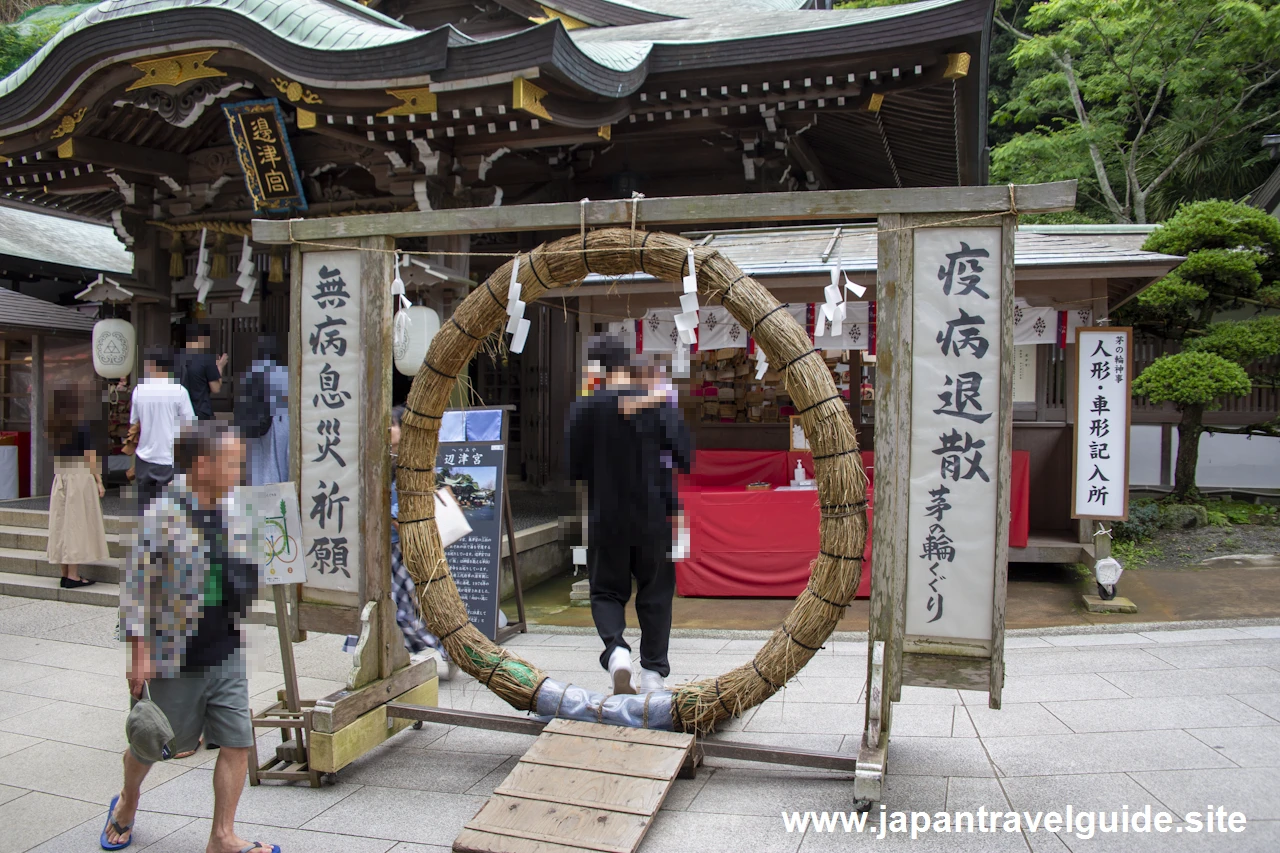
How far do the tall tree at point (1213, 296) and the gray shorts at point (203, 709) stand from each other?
9.32 meters

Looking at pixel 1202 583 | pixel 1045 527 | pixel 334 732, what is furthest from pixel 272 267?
pixel 1202 583

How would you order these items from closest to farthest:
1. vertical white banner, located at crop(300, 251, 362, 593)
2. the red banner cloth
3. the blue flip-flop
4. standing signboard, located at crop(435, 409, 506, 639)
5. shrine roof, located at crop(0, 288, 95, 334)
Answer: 1. the blue flip-flop
2. vertical white banner, located at crop(300, 251, 362, 593)
3. standing signboard, located at crop(435, 409, 506, 639)
4. the red banner cloth
5. shrine roof, located at crop(0, 288, 95, 334)

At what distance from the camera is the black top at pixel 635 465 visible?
4246 mm

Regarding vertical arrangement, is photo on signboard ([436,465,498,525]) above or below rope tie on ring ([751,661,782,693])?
above

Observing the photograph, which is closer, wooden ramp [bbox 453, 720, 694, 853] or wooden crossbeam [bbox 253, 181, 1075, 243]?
wooden ramp [bbox 453, 720, 694, 853]

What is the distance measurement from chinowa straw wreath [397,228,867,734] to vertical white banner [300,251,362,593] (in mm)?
291

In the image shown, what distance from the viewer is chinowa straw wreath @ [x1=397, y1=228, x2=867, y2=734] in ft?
11.8

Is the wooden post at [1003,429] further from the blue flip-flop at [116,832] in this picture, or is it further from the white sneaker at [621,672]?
the blue flip-flop at [116,832]

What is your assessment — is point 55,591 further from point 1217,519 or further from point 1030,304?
point 1217,519

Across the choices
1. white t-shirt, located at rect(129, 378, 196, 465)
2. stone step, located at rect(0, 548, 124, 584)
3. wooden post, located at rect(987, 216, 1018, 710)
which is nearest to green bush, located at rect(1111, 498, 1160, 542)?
wooden post, located at rect(987, 216, 1018, 710)

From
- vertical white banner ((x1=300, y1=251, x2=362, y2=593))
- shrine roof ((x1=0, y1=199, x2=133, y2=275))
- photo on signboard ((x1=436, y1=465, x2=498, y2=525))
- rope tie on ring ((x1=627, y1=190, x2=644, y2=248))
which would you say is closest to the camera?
rope tie on ring ((x1=627, y1=190, x2=644, y2=248))

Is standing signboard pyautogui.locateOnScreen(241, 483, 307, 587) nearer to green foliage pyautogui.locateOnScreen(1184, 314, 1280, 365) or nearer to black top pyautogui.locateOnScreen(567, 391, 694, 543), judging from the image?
black top pyautogui.locateOnScreen(567, 391, 694, 543)

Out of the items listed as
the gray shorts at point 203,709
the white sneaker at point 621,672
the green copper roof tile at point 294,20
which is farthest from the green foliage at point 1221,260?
the gray shorts at point 203,709

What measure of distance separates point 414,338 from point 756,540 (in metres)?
3.67
